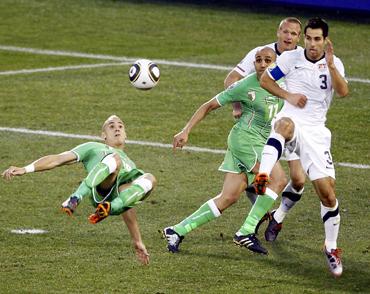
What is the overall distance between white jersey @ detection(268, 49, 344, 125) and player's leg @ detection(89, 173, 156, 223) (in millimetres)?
1784

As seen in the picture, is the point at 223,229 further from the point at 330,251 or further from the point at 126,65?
the point at 126,65

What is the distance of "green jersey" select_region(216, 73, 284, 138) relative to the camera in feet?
50.0

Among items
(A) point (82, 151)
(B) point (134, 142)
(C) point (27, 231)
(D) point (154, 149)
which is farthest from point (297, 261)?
(B) point (134, 142)

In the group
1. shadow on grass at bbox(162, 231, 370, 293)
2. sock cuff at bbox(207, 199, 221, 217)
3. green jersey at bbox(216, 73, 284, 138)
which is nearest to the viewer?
shadow on grass at bbox(162, 231, 370, 293)

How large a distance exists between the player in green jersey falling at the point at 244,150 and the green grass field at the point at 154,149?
0.30 meters

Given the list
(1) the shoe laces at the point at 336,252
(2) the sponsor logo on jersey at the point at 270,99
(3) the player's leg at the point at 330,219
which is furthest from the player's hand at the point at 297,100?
(1) the shoe laces at the point at 336,252

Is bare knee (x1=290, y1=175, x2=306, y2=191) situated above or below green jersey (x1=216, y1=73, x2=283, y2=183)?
below

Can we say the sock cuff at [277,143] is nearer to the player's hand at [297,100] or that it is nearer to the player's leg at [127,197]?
the player's hand at [297,100]

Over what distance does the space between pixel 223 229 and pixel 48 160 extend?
3183 millimetres

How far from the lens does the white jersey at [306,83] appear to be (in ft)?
46.7

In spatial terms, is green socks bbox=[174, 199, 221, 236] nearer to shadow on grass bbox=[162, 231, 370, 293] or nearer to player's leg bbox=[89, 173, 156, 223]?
shadow on grass bbox=[162, 231, 370, 293]

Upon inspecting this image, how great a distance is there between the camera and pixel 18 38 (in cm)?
2872

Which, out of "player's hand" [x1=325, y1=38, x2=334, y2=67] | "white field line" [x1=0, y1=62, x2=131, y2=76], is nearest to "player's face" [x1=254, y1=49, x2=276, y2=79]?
"player's hand" [x1=325, y1=38, x2=334, y2=67]

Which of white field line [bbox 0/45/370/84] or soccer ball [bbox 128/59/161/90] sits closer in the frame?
soccer ball [bbox 128/59/161/90]
